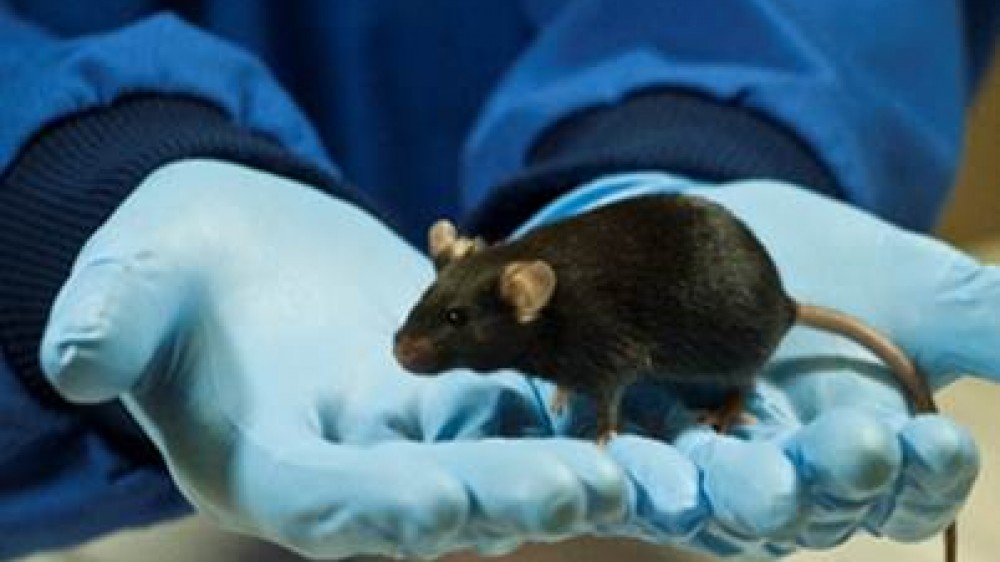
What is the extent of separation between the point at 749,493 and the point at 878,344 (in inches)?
4.7

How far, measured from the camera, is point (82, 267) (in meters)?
0.49

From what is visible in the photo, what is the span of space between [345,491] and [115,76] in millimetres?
277

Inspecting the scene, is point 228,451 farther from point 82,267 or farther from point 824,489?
point 824,489

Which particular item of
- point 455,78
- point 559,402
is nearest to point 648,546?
point 559,402

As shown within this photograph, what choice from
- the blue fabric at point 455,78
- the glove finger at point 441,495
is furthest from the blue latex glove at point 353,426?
the blue fabric at point 455,78

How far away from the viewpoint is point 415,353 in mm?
512

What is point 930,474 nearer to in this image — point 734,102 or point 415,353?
point 415,353

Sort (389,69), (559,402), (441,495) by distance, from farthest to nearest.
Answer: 1. (389,69)
2. (559,402)
3. (441,495)

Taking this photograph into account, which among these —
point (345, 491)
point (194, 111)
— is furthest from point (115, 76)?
point (345, 491)

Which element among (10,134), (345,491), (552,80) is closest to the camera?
(345,491)

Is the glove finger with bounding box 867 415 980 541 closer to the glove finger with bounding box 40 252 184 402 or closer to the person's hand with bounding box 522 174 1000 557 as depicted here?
the person's hand with bounding box 522 174 1000 557

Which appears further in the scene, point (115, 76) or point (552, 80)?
point (552, 80)

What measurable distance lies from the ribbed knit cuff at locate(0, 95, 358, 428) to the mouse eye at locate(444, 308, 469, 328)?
155 millimetres

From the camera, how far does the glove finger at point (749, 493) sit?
1.52 ft
